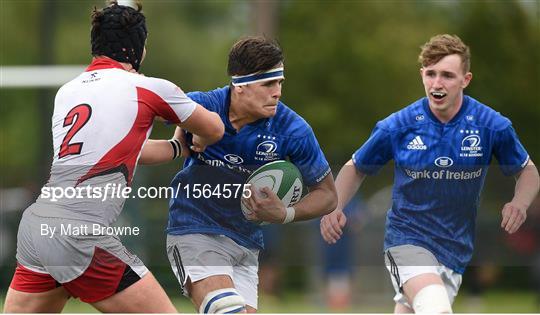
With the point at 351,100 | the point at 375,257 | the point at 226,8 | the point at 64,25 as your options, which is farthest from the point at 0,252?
the point at 226,8

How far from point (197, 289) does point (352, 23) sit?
1781cm

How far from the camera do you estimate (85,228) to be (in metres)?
6.14

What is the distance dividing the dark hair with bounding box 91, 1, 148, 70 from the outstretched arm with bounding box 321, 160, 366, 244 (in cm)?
164

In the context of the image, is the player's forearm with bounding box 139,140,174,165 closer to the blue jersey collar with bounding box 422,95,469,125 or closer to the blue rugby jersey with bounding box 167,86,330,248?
the blue rugby jersey with bounding box 167,86,330,248

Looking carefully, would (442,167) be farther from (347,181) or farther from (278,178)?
(278,178)

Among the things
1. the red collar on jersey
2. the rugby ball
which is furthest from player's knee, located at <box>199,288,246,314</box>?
the red collar on jersey

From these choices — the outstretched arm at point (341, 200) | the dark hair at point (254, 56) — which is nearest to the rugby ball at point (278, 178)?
the outstretched arm at point (341, 200)

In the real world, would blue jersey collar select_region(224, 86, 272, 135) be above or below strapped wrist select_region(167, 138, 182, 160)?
above

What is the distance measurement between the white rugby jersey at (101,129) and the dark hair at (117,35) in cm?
12

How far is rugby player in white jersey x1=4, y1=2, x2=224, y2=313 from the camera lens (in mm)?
6070

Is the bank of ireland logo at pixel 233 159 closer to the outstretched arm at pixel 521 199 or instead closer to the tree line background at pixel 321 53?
the outstretched arm at pixel 521 199

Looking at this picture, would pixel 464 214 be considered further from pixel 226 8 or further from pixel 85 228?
pixel 226 8

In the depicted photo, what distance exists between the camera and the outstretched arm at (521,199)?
7.29 m

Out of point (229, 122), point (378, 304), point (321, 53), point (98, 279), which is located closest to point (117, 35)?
point (229, 122)
